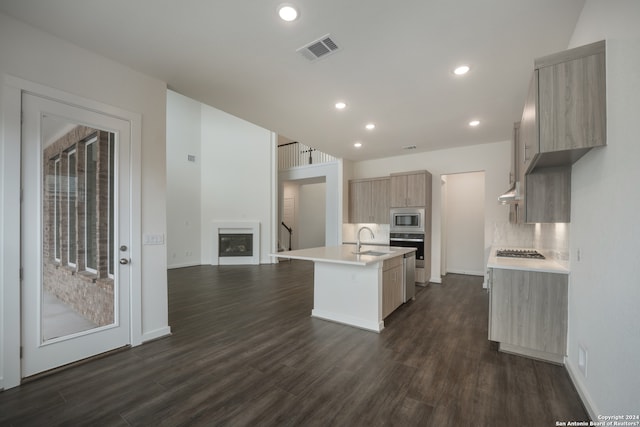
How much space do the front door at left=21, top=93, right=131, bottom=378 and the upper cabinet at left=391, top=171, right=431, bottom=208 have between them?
4793mm

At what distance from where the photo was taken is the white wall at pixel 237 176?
26.4 feet

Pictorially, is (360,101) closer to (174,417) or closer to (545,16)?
(545,16)

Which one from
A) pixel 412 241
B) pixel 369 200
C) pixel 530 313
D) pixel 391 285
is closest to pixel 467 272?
pixel 412 241

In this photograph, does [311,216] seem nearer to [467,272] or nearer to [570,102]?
[467,272]

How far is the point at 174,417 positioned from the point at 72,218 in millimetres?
2024

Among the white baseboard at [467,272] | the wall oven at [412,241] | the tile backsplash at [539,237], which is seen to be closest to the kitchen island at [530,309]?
the tile backsplash at [539,237]

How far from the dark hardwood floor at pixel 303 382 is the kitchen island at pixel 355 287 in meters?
0.17

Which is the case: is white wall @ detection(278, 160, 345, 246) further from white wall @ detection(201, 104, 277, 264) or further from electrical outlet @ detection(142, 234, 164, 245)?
electrical outlet @ detection(142, 234, 164, 245)

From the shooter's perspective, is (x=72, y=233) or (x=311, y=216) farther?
(x=311, y=216)

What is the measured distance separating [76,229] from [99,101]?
1244 mm

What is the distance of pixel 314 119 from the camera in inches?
161

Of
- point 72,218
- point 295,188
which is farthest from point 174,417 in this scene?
point 295,188

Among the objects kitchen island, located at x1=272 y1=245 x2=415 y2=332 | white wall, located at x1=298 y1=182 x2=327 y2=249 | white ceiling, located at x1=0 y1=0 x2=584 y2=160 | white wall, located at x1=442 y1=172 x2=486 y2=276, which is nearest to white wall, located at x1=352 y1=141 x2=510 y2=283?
white wall, located at x1=442 y1=172 x2=486 y2=276

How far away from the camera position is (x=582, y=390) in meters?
1.93
